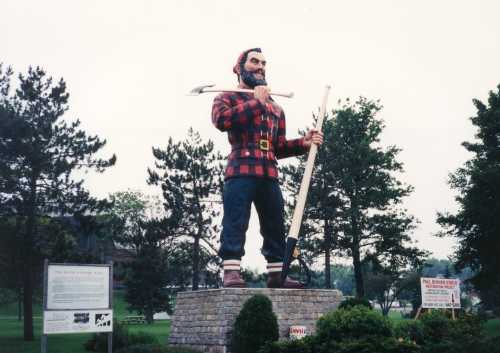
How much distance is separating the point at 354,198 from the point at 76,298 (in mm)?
27168

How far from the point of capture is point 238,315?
12633 mm

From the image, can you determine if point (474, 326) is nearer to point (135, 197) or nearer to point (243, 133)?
point (243, 133)

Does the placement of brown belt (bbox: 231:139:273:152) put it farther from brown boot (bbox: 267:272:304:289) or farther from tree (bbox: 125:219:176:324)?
tree (bbox: 125:219:176:324)

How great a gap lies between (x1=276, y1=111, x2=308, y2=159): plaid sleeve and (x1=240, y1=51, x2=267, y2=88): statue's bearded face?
40.9 inches

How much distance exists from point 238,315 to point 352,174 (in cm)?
2519

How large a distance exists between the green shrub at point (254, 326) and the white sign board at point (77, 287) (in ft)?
8.66

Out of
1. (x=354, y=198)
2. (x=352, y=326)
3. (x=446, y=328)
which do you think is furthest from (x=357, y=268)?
(x=352, y=326)

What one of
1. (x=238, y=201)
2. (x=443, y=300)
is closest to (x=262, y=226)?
(x=238, y=201)

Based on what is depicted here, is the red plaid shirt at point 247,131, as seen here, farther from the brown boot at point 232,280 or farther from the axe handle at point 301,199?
the brown boot at point 232,280

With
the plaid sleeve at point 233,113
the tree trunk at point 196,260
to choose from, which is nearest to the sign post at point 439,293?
the plaid sleeve at point 233,113

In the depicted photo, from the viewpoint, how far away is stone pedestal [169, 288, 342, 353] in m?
12.8

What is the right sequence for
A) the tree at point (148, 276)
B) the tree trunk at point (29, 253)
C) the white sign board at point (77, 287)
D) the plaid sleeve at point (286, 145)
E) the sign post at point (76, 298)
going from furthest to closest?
the tree at point (148, 276)
the tree trunk at point (29, 253)
the plaid sleeve at point (286, 145)
the white sign board at point (77, 287)
the sign post at point (76, 298)

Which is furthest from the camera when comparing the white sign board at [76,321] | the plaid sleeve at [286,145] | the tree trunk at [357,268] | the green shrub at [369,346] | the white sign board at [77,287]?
the tree trunk at [357,268]

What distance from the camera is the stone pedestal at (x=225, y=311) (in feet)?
41.9
